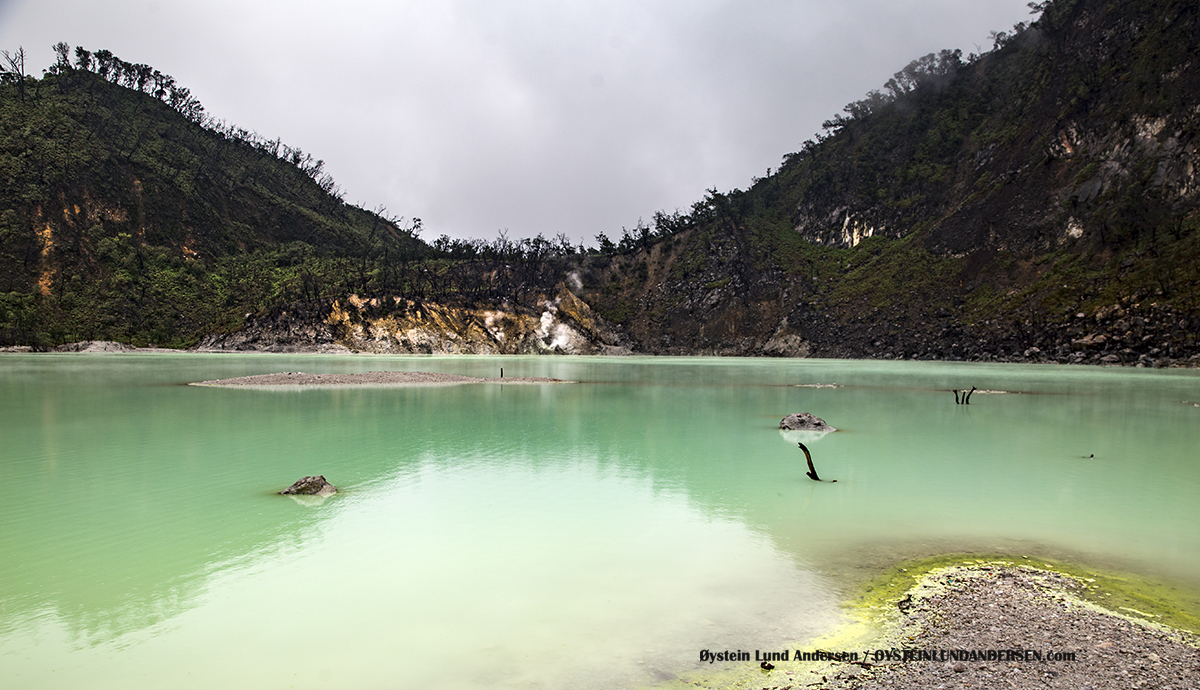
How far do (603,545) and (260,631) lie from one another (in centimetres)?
370

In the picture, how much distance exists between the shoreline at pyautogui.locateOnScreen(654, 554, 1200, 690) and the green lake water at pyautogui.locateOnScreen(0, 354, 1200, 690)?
1.24 ft

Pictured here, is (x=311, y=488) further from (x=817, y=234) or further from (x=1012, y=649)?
(x=817, y=234)

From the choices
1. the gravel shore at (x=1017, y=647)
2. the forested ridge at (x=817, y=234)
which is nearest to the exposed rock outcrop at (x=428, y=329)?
the forested ridge at (x=817, y=234)

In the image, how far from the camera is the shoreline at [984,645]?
411 centimetres

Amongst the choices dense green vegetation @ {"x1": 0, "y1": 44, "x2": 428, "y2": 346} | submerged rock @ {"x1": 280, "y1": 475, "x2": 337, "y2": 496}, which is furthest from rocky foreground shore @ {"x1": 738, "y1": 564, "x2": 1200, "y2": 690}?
dense green vegetation @ {"x1": 0, "y1": 44, "x2": 428, "y2": 346}

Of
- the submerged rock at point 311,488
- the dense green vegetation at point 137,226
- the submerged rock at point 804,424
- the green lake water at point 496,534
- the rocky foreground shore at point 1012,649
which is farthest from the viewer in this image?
the dense green vegetation at point 137,226

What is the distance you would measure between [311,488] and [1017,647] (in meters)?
9.25

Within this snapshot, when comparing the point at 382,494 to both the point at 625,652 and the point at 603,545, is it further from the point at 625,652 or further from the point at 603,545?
the point at 625,652

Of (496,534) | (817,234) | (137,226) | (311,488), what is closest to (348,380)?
(311,488)

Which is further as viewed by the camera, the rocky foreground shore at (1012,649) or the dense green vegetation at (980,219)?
the dense green vegetation at (980,219)

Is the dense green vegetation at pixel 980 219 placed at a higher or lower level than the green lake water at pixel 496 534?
higher

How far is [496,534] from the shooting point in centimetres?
775

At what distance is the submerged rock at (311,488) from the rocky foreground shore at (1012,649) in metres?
7.69

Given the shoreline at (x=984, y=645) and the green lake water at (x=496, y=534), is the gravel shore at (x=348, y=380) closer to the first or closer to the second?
the green lake water at (x=496, y=534)
